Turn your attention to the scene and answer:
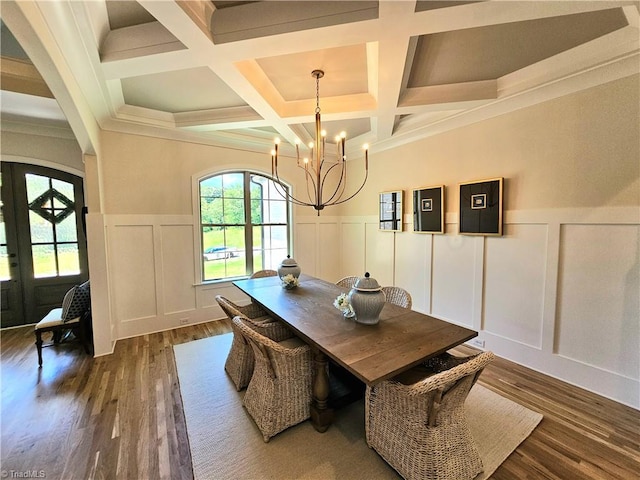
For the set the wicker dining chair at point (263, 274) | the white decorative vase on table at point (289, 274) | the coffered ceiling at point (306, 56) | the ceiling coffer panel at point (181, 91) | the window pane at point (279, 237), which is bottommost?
the wicker dining chair at point (263, 274)

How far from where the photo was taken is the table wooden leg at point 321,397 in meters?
1.91

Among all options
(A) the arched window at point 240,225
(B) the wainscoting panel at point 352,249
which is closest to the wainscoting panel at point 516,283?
(B) the wainscoting panel at point 352,249

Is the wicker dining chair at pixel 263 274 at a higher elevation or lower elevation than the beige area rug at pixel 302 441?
higher

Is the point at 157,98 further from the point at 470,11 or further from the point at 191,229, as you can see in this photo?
the point at 470,11

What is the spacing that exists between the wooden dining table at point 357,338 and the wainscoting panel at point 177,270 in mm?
1866

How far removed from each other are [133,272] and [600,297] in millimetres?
5159

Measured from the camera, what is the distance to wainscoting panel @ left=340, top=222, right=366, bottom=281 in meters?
4.94

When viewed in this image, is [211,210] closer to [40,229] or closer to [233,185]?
[233,185]

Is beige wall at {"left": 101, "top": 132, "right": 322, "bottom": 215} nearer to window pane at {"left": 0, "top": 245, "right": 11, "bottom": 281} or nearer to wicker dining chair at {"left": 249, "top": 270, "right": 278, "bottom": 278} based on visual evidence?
wicker dining chair at {"left": 249, "top": 270, "right": 278, "bottom": 278}

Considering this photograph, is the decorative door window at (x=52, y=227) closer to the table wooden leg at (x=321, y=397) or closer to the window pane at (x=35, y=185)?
the window pane at (x=35, y=185)

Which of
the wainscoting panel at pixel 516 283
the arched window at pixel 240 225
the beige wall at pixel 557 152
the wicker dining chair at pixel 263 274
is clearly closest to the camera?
the beige wall at pixel 557 152

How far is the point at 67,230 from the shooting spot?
402 centimetres

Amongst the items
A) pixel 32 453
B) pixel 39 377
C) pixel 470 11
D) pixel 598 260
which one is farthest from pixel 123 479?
pixel 598 260

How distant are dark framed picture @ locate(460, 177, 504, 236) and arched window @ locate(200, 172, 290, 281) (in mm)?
2769
